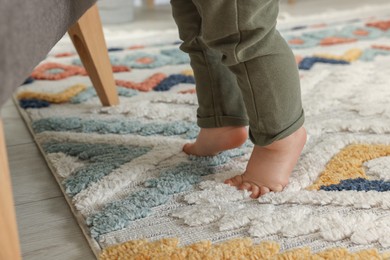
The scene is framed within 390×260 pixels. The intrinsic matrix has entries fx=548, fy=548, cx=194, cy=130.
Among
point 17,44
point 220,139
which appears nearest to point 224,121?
point 220,139

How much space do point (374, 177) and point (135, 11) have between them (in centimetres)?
171

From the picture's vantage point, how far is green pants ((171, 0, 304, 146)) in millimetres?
579

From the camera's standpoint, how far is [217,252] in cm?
55

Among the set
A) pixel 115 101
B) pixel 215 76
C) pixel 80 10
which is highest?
pixel 80 10

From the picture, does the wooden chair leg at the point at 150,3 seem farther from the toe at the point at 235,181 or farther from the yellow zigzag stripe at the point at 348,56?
the toe at the point at 235,181

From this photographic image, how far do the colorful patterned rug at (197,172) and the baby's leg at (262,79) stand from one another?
0.03 meters

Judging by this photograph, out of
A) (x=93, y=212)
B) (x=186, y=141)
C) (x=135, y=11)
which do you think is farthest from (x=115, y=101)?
(x=135, y=11)

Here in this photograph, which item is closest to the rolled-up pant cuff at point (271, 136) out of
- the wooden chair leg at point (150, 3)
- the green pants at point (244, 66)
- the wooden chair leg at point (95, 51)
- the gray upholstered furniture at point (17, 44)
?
the green pants at point (244, 66)

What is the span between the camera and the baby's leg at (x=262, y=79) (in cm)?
58

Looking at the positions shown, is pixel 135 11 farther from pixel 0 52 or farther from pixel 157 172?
pixel 0 52

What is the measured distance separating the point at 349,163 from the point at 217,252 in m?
0.26

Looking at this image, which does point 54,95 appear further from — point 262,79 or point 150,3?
point 150,3

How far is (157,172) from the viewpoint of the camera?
743 mm

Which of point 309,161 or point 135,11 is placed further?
point 135,11
